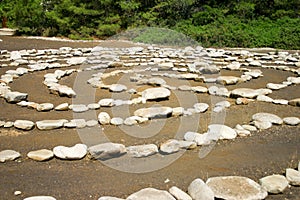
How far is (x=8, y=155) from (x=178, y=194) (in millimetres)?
2002

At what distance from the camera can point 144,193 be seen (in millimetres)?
3449

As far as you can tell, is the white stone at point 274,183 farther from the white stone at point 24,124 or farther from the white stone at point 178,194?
the white stone at point 24,124

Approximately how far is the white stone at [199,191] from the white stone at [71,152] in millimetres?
1369

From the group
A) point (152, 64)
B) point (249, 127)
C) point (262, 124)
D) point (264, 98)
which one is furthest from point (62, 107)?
point (152, 64)

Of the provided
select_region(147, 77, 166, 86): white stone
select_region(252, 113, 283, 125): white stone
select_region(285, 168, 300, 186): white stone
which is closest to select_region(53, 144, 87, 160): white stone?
select_region(285, 168, 300, 186): white stone

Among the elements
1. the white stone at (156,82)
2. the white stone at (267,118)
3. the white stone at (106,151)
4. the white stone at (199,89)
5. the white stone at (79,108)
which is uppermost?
the white stone at (106,151)

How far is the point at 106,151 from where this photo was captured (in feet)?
14.0

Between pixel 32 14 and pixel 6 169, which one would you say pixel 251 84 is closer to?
pixel 6 169

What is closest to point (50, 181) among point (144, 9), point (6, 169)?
point (6, 169)

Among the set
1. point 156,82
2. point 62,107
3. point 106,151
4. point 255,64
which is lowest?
point 255,64

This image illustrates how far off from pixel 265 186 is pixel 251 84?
457 cm

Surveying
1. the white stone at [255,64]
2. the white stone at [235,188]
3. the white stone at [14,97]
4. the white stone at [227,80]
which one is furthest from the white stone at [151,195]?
the white stone at [255,64]

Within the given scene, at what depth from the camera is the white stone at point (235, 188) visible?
3457 millimetres

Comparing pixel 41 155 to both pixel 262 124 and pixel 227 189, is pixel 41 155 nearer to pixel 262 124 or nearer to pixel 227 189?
pixel 227 189
